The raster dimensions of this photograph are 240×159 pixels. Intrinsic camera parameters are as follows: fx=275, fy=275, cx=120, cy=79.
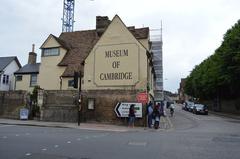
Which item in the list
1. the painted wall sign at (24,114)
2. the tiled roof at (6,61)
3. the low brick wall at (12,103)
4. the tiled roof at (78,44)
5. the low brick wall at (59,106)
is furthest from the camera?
the tiled roof at (6,61)

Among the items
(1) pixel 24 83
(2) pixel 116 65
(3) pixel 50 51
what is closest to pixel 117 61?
(2) pixel 116 65

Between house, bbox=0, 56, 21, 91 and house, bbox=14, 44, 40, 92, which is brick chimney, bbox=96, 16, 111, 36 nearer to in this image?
house, bbox=14, 44, 40, 92

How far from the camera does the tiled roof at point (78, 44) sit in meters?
30.8

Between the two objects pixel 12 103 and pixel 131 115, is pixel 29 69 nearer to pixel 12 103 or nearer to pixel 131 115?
pixel 12 103

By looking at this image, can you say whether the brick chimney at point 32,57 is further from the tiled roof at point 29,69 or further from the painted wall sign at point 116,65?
the painted wall sign at point 116,65

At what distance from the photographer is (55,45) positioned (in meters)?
32.6

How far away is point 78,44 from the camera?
34.4m

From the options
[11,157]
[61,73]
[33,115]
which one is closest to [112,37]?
[61,73]

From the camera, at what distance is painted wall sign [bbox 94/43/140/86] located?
1056 inches

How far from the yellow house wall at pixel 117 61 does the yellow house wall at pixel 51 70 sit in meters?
5.33

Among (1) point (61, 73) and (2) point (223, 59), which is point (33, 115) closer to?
(1) point (61, 73)

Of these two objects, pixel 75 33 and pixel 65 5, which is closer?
pixel 75 33

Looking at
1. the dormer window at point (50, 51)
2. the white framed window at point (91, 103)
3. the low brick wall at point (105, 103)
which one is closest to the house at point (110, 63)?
the dormer window at point (50, 51)

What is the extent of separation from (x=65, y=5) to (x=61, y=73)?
66.3ft
